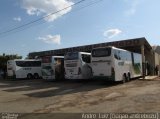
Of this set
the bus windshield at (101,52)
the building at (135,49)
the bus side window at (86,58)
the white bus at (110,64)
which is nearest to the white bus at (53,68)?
the bus side window at (86,58)

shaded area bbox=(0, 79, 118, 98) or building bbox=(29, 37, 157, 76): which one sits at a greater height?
building bbox=(29, 37, 157, 76)

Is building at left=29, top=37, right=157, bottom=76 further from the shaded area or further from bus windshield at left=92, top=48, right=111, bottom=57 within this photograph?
bus windshield at left=92, top=48, right=111, bottom=57

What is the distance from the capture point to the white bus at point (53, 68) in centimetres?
2769

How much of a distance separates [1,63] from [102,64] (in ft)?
121

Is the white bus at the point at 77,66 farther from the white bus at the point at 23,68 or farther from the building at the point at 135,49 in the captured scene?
the white bus at the point at 23,68

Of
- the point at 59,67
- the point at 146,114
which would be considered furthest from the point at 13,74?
the point at 146,114

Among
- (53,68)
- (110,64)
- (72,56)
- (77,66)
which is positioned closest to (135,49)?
(53,68)

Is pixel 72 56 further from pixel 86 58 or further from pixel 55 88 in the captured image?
pixel 55 88

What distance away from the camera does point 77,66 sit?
24.5 meters

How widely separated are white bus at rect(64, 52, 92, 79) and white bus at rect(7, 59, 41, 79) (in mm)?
11585

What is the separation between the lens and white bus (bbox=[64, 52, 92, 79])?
24.4 meters

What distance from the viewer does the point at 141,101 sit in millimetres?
13000

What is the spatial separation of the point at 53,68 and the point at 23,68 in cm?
945

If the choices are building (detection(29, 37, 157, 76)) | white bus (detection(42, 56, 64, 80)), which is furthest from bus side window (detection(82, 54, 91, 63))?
building (detection(29, 37, 157, 76))
